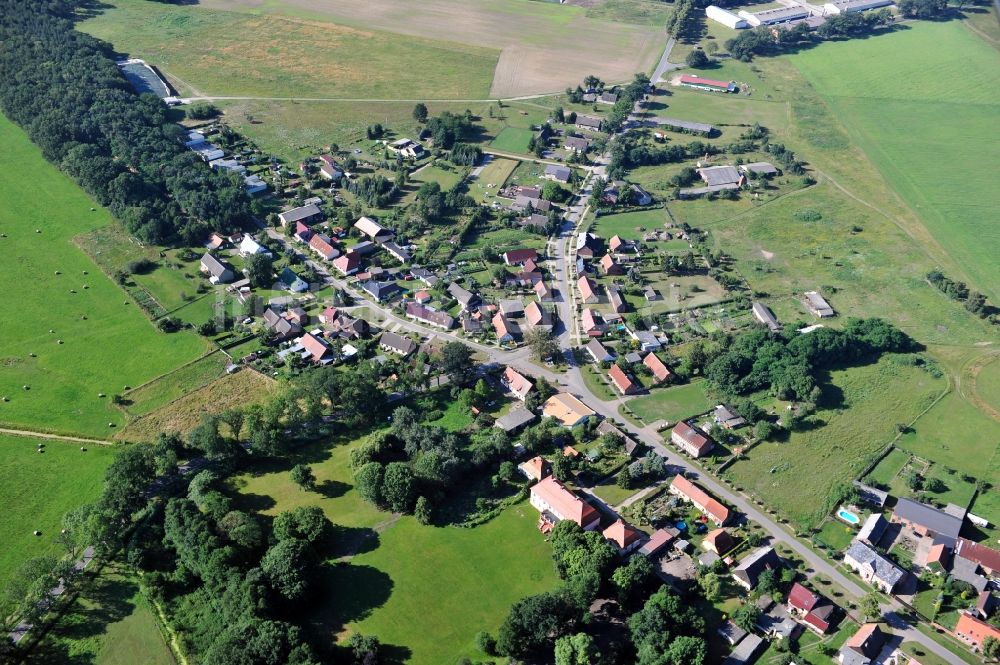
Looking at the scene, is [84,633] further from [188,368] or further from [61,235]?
[61,235]

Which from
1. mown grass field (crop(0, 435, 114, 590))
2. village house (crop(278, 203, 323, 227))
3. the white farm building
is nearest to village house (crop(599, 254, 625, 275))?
village house (crop(278, 203, 323, 227))

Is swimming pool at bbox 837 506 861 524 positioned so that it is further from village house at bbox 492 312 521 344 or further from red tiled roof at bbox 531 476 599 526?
village house at bbox 492 312 521 344

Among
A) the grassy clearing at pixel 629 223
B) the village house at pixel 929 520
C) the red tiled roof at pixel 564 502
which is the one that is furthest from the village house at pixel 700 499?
the grassy clearing at pixel 629 223

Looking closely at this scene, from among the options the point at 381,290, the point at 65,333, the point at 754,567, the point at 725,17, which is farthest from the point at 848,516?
the point at 725,17

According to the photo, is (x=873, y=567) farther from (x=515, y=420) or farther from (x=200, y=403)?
(x=200, y=403)

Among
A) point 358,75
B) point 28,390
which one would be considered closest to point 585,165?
point 358,75
